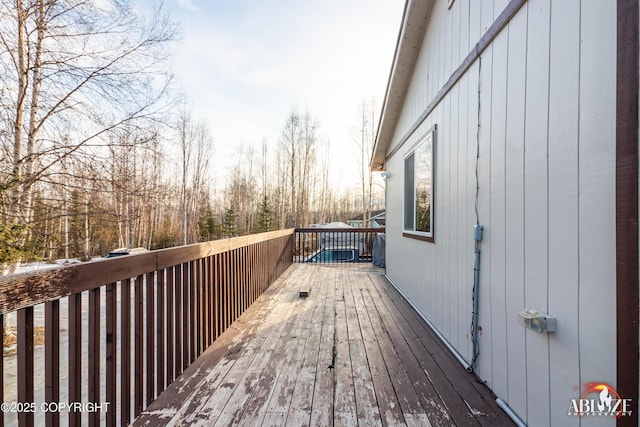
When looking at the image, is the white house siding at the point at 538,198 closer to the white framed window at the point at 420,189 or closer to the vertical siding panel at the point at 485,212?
the vertical siding panel at the point at 485,212

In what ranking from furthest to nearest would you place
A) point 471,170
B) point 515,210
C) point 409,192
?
1. point 409,192
2. point 471,170
3. point 515,210

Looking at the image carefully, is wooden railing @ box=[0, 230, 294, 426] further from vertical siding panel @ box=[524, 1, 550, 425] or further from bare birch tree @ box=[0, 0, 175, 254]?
bare birch tree @ box=[0, 0, 175, 254]

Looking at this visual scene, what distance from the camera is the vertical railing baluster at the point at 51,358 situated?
111cm

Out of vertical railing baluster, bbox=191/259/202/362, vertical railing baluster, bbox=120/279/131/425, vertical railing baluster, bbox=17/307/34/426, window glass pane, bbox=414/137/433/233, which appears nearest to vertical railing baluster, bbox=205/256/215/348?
vertical railing baluster, bbox=191/259/202/362

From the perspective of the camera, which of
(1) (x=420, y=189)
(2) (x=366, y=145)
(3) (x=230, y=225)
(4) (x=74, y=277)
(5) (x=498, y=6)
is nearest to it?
(4) (x=74, y=277)

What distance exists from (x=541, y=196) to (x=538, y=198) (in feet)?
0.07

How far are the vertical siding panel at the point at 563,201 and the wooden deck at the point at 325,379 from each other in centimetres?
57

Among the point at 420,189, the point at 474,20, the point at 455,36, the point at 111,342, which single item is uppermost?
the point at 455,36

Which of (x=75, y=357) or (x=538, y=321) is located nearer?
(x=75, y=357)

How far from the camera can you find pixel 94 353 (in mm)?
1318

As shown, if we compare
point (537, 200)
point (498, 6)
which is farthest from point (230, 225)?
point (537, 200)

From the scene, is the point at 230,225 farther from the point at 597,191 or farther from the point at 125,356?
the point at 597,191

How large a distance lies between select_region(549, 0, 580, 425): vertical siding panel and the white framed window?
1.69 meters

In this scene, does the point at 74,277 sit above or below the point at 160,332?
above
